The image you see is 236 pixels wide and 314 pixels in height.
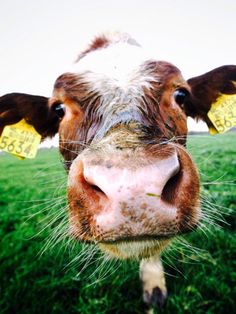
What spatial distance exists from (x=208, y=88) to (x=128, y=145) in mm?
2206

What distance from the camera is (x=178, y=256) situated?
368 cm

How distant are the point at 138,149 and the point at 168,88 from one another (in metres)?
1.14

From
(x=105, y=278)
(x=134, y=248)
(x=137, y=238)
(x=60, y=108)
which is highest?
(x=60, y=108)

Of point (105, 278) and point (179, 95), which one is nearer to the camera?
point (179, 95)

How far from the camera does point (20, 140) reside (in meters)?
3.38

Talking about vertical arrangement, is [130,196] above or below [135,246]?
above

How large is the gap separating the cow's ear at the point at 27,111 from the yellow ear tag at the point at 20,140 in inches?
2.4

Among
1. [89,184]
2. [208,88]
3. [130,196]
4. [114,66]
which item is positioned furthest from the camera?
[208,88]

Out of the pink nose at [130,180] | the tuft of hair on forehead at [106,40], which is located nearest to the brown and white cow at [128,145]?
the pink nose at [130,180]

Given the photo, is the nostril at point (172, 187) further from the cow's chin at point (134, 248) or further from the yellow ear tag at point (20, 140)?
the yellow ear tag at point (20, 140)

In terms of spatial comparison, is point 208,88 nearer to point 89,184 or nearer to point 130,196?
point 89,184

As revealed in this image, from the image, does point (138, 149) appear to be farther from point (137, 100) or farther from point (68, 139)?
point (68, 139)

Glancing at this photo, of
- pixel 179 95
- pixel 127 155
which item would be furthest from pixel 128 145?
pixel 179 95

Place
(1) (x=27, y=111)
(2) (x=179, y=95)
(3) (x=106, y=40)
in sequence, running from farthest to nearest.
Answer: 1. (3) (x=106, y=40)
2. (1) (x=27, y=111)
3. (2) (x=179, y=95)
